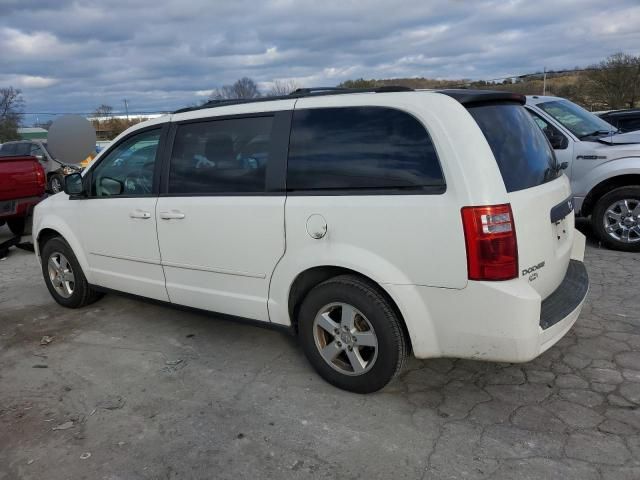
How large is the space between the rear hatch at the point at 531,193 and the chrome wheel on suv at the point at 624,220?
3.25m

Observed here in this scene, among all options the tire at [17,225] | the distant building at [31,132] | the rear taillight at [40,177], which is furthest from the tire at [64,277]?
the distant building at [31,132]

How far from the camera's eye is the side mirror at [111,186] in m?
4.31

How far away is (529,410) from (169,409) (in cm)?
215

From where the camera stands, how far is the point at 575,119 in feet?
22.5

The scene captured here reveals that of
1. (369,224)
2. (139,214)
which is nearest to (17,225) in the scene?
(139,214)

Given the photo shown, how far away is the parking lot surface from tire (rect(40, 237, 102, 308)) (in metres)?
0.68

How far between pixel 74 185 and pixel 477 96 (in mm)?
3516

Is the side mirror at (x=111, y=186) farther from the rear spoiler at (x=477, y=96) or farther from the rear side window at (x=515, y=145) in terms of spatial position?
the rear side window at (x=515, y=145)

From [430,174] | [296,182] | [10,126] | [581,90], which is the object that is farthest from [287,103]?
[10,126]

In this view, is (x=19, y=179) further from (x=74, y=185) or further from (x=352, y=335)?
(x=352, y=335)

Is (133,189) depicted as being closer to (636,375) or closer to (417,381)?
(417,381)

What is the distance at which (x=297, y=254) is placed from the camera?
319cm

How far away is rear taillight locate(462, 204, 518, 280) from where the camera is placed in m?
2.59

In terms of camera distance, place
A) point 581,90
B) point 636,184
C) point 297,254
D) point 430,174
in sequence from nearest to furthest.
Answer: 1. point 430,174
2. point 297,254
3. point 636,184
4. point 581,90
